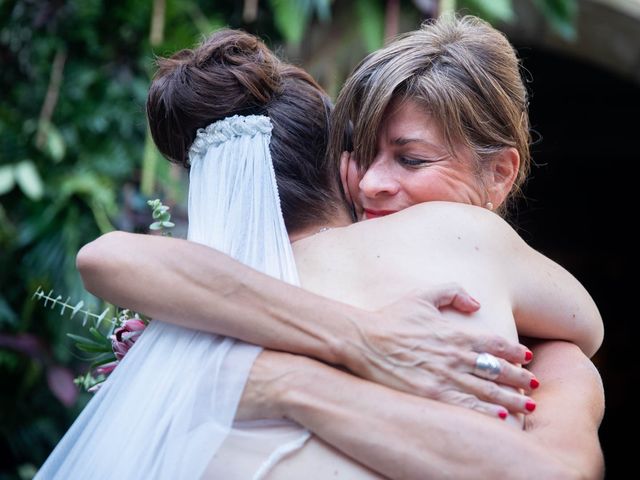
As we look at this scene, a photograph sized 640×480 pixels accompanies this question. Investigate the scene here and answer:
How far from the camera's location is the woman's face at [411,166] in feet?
7.27

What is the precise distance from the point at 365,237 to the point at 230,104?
469 millimetres

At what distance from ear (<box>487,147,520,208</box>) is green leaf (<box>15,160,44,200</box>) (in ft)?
10.7

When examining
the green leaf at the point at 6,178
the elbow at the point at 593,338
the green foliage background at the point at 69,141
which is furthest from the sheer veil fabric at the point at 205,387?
the green leaf at the point at 6,178

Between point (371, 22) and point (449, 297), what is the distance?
377 cm

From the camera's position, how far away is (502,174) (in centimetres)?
237

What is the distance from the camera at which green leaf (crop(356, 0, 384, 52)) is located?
5.43 metres

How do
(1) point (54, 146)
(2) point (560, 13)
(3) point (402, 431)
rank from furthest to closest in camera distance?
(2) point (560, 13), (1) point (54, 146), (3) point (402, 431)

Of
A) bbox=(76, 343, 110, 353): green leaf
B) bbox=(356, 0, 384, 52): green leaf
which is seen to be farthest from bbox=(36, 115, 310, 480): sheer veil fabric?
bbox=(356, 0, 384, 52): green leaf

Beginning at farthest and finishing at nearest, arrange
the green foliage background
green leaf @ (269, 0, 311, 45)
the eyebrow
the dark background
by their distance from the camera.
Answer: the dark background < green leaf @ (269, 0, 311, 45) < the green foliage background < the eyebrow

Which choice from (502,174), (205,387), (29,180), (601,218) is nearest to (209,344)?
(205,387)

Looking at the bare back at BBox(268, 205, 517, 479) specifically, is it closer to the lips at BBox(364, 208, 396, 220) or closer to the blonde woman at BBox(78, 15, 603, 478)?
the blonde woman at BBox(78, 15, 603, 478)

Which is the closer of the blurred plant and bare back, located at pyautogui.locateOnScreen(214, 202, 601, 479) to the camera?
bare back, located at pyautogui.locateOnScreen(214, 202, 601, 479)

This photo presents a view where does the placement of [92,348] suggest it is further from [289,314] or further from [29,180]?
[29,180]

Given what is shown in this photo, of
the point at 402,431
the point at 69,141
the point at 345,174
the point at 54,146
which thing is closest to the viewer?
the point at 402,431
